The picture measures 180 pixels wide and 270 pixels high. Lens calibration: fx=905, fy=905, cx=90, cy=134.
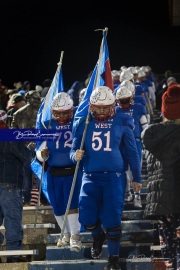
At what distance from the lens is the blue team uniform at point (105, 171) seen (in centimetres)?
981

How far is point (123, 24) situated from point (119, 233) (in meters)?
31.8

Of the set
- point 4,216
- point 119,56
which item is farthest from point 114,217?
point 119,56

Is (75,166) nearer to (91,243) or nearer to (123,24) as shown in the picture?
(91,243)

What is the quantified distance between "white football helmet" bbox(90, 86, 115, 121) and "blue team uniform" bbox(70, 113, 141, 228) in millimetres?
65

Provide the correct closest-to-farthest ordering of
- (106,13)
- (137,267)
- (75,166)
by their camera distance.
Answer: (137,267) → (75,166) → (106,13)

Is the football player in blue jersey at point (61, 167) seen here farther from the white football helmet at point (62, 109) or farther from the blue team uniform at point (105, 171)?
the blue team uniform at point (105, 171)

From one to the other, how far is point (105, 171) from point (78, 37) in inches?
1222

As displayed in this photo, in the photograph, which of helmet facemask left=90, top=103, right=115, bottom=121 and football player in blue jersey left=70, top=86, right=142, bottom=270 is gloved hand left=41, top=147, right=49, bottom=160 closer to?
football player in blue jersey left=70, top=86, right=142, bottom=270

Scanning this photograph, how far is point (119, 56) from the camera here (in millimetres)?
40594

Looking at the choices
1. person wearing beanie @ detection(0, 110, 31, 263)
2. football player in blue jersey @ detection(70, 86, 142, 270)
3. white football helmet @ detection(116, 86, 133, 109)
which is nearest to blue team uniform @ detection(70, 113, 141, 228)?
football player in blue jersey @ detection(70, 86, 142, 270)

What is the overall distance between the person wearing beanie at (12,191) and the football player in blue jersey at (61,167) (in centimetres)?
30

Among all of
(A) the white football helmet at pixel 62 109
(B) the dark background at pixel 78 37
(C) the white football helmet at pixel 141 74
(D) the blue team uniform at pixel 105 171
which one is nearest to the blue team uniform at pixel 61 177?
(A) the white football helmet at pixel 62 109

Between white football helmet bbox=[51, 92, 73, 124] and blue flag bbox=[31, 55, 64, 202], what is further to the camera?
blue flag bbox=[31, 55, 64, 202]

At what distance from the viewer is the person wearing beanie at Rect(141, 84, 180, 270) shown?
8906mm
